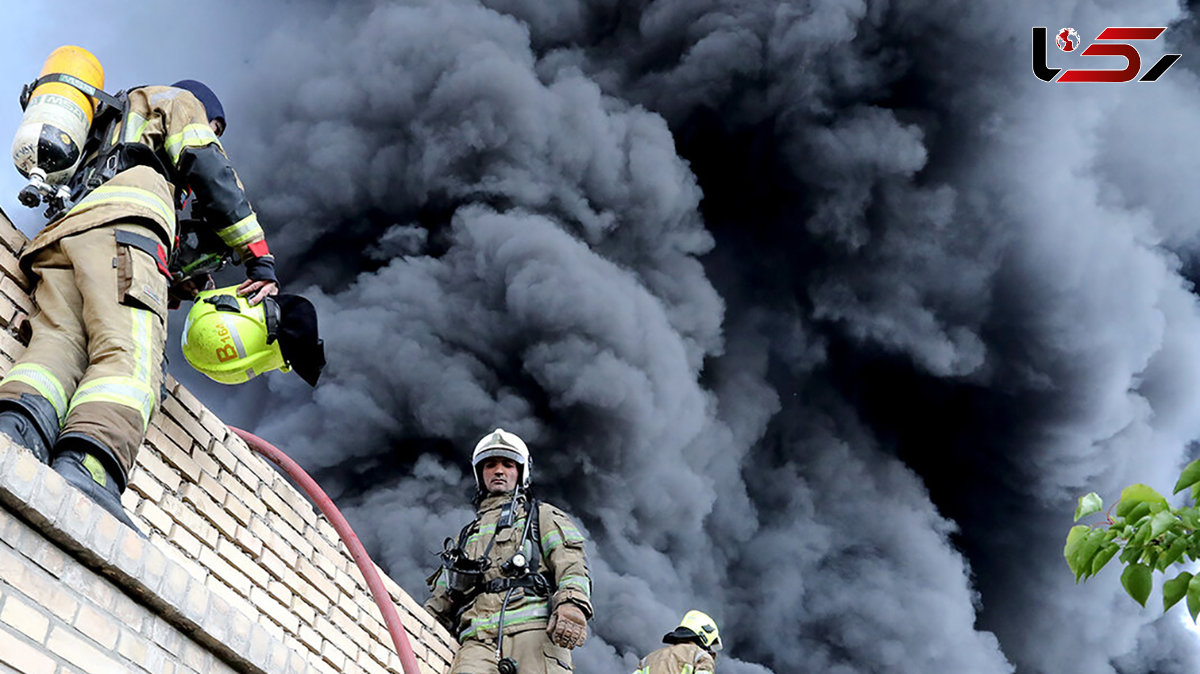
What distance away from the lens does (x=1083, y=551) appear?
218cm

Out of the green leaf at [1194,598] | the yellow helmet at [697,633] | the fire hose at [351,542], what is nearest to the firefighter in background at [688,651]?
the yellow helmet at [697,633]

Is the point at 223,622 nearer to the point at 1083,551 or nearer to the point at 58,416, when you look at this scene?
the point at 58,416

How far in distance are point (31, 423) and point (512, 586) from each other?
2.74 m

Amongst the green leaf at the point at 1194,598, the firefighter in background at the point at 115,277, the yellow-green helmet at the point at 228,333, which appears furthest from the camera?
the yellow-green helmet at the point at 228,333

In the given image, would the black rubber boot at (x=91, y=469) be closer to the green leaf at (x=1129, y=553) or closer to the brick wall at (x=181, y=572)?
the brick wall at (x=181, y=572)

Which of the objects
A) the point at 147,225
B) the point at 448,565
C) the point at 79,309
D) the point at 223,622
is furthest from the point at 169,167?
the point at 448,565

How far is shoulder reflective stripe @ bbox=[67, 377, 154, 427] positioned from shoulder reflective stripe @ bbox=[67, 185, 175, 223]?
68cm

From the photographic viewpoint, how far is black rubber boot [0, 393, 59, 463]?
2.50 m

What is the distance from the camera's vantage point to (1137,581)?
2.10 meters

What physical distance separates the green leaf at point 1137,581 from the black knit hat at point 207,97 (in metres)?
3.25

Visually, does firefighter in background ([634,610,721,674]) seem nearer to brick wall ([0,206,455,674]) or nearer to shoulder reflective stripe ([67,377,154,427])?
brick wall ([0,206,455,674])

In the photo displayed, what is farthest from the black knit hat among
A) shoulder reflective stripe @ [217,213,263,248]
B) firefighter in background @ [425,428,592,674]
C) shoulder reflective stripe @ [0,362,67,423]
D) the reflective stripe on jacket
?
the reflective stripe on jacket

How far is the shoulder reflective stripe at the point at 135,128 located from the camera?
364cm

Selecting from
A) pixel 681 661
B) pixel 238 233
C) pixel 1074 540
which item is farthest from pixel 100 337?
pixel 681 661
